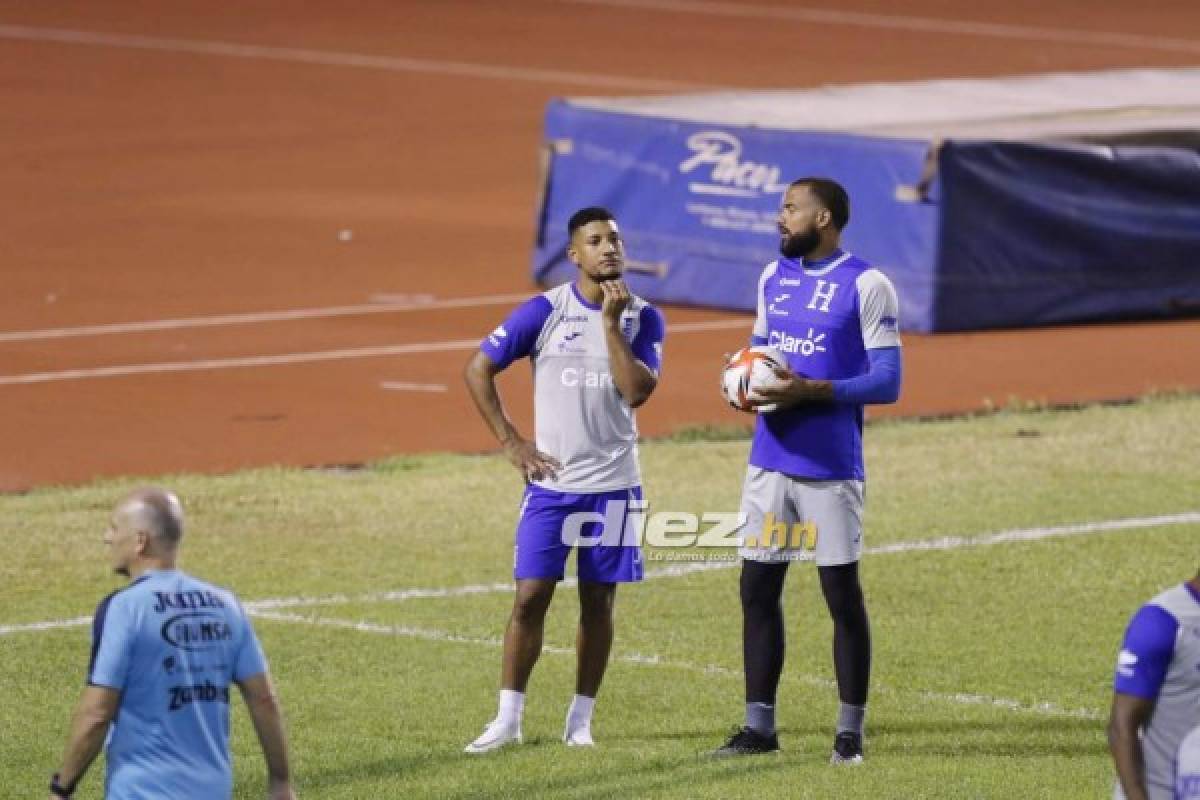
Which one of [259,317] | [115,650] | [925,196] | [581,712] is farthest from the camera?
[259,317]

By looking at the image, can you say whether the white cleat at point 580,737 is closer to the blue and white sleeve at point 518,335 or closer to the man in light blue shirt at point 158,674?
the blue and white sleeve at point 518,335

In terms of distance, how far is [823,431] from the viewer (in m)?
10.2

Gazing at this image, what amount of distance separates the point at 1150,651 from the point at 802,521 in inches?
126

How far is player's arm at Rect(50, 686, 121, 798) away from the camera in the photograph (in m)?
7.12

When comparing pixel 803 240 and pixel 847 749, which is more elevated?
pixel 803 240

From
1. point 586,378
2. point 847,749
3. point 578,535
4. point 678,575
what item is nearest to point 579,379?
point 586,378

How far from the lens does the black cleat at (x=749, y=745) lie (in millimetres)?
10398

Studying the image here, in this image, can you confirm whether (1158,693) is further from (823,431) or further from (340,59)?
(340,59)

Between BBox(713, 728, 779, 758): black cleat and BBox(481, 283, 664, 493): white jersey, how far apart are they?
1.07 m

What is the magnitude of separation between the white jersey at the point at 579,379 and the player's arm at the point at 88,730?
3.62 m

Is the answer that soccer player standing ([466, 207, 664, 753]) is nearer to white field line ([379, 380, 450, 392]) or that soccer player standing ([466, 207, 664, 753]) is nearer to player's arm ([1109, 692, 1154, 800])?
player's arm ([1109, 692, 1154, 800])

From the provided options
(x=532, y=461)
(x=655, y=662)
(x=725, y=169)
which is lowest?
(x=655, y=662)

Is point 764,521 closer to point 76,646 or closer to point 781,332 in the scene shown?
point 781,332

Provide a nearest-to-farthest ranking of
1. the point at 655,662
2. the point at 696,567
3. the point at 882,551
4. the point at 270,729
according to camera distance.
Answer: the point at 270,729 → the point at 655,662 → the point at 696,567 → the point at 882,551
